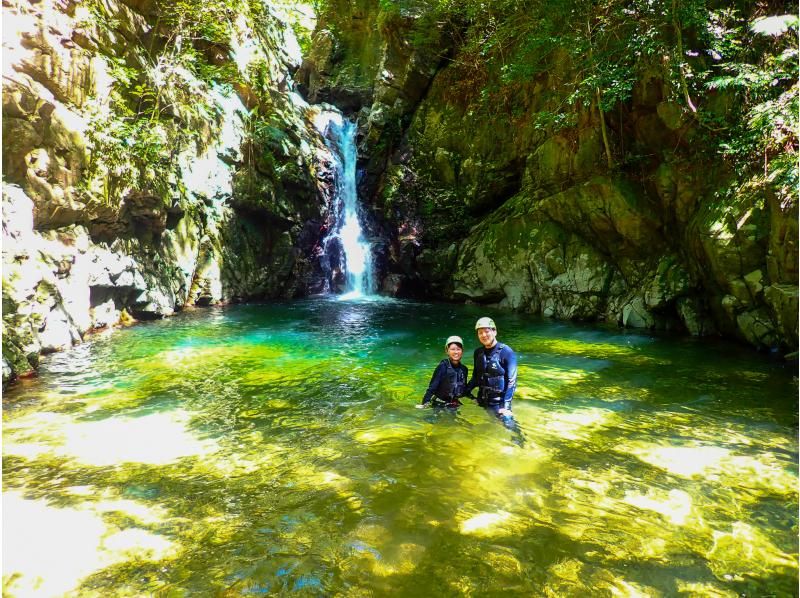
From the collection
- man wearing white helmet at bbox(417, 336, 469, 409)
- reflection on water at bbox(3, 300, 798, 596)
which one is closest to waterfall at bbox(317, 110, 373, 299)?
reflection on water at bbox(3, 300, 798, 596)

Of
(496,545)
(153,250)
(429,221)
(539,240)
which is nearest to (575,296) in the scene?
(539,240)

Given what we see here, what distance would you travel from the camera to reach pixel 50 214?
440 inches

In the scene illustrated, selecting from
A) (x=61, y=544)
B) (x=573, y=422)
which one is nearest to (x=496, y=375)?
(x=573, y=422)

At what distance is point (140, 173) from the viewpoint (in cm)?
1402

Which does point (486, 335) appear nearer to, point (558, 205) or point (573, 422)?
point (573, 422)

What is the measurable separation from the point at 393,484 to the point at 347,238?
21.5 meters

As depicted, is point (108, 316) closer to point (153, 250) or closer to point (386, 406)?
point (153, 250)

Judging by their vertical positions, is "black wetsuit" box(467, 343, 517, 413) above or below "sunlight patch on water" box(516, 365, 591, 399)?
above

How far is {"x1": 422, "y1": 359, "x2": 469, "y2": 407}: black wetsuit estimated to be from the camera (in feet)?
21.9

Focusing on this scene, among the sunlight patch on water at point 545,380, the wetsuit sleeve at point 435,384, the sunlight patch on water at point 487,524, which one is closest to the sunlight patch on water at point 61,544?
the sunlight patch on water at point 487,524

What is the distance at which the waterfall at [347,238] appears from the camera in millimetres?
24891

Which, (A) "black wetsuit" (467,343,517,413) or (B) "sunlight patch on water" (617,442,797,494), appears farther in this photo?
(A) "black wetsuit" (467,343,517,413)

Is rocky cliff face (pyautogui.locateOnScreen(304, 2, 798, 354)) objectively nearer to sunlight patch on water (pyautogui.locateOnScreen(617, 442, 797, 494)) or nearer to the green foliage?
the green foliage

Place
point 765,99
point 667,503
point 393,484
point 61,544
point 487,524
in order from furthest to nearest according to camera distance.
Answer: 1. point 765,99
2. point 393,484
3. point 667,503
4. point 487,524
5. point 61,544
